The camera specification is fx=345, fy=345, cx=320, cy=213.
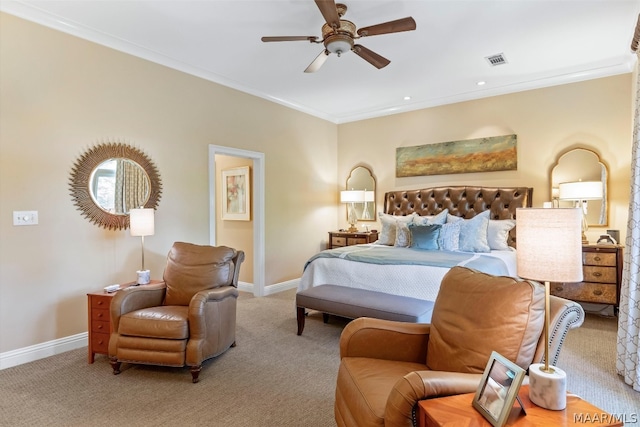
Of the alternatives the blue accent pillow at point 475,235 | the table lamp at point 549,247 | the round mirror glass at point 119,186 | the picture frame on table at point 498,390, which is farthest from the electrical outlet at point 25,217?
the blue accent pillow at point 475,235

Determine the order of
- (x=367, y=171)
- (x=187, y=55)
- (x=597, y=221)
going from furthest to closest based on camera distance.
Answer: (x=367, y=171) → (x=597, y=221) → (x=187, y=55)

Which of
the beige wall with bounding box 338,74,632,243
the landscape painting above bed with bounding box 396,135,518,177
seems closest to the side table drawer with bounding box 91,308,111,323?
the beige wall with bounding box 338,74,632,243

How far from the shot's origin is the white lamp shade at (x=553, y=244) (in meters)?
1.40

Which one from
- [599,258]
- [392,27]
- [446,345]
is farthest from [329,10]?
[599,258]

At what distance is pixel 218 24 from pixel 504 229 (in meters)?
4.01

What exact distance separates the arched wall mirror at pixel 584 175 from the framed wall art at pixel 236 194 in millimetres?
4311

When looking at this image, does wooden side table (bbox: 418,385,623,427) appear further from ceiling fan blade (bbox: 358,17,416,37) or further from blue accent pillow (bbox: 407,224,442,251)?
blue accent pillow (bbox: 407,224,442,251)

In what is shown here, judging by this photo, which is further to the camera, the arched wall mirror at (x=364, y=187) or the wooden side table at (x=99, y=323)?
the arched wall mirror at (x=364, y=187)

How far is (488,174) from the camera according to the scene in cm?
509

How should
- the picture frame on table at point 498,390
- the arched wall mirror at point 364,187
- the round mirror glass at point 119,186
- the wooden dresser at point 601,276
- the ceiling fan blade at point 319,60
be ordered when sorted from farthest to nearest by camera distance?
the arched wall mirror at point 364,187 → the wooden dresser at point 601,276 → the round mirror glass at point 119,186 → the ceiling fan blade at point 319,60 → the picture frame on table at point 498,390

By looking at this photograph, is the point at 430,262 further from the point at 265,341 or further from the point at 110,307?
the point at 110,307

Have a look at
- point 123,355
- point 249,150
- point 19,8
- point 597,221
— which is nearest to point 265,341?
point 123,355

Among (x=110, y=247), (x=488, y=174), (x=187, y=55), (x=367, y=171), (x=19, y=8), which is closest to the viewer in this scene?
(x=19, y=8)

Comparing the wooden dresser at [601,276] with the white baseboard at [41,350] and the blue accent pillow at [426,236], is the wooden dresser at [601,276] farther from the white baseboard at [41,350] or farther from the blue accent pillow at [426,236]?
the white baseboard at [41,350]
